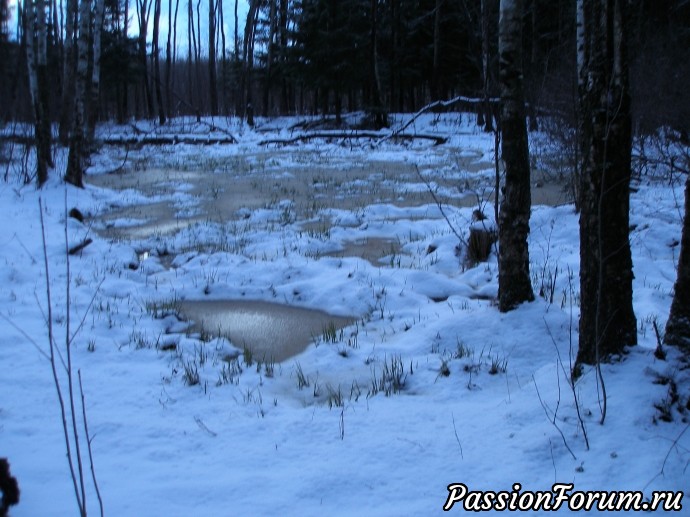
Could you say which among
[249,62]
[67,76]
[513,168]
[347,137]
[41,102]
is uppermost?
[249,62]

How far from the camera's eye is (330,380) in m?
4.48

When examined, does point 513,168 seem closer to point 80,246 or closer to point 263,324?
point 263,324

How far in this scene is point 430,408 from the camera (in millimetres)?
3707

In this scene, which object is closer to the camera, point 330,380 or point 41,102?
point 330,380

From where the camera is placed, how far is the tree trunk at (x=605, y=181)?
3.08 m

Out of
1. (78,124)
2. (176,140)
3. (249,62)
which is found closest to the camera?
(78,124)

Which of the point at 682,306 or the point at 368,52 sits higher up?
the point at 368,52

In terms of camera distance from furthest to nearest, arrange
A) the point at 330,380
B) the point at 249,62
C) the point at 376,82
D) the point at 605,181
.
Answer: the point at 249,62 → the point at 376,82 → the point at 330,380 → the point at 605,181

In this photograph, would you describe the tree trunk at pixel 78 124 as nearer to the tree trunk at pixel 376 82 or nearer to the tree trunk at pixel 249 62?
the tree trunk at pixel 376 82

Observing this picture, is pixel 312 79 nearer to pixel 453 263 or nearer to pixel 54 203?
pixel 54 203

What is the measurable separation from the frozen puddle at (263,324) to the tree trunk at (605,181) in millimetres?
2506

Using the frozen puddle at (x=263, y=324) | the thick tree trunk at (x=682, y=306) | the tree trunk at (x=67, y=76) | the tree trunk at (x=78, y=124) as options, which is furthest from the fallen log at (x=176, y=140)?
the thick tree trunk at (x=682, y=306)

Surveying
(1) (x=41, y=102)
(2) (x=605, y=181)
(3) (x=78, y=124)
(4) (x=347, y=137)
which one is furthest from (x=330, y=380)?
(4) (x=347, y=137)

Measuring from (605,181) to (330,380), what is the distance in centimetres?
241
